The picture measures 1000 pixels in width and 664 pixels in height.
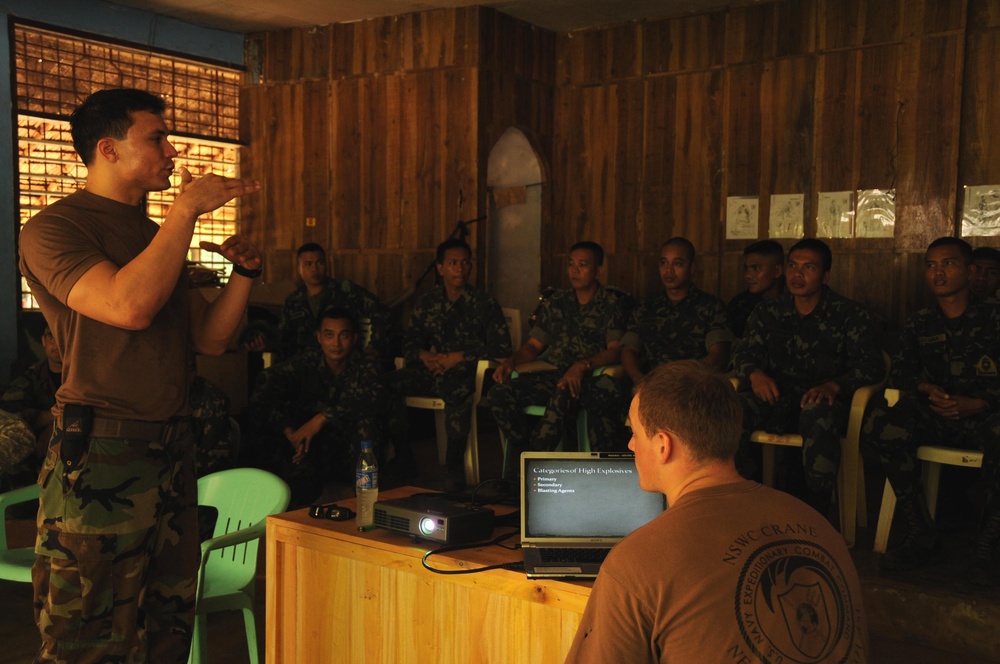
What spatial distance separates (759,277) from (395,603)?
11.2 feet

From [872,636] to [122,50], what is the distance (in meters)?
6.11

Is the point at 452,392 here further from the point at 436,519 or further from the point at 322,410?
the point at 436,519

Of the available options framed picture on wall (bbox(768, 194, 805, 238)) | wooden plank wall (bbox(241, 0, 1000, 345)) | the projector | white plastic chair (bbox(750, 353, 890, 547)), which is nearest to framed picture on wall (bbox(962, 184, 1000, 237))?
wooden plank wall (bbox(241, 0, 1000, 345))

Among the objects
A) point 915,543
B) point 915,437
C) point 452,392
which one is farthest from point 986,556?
point 452,392

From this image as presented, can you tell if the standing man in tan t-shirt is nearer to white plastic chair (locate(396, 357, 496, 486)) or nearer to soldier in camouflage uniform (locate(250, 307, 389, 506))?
soldier in camouflage uniform (locate(250, 307, 389, 506))

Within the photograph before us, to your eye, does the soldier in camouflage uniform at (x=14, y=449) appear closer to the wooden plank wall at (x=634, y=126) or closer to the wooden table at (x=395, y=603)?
the wooden table at (x=395, y=603)

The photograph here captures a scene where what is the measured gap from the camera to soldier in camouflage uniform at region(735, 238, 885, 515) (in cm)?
378

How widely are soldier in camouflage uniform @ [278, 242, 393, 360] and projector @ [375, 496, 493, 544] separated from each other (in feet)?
11.5

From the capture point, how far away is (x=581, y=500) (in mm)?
2254

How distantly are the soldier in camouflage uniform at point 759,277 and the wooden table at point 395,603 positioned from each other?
9.61 feet

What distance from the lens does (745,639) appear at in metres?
1.33

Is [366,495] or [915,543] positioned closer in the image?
[366,495]

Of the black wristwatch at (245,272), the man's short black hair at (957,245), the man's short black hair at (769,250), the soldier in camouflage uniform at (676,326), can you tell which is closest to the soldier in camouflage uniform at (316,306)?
the soldier in camouflage uniform at (676,326)

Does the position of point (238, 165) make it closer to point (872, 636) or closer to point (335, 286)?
point (335, 286)
